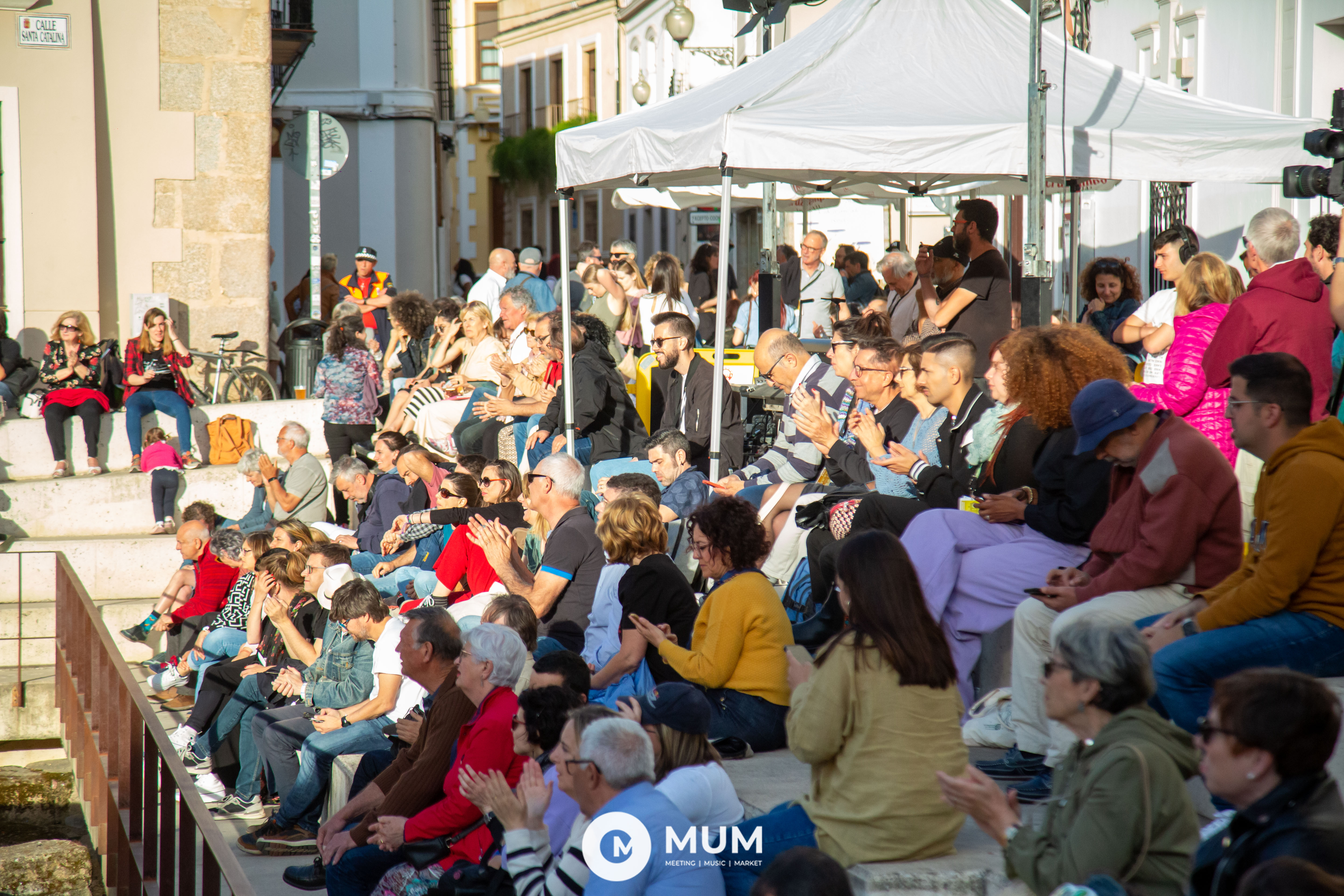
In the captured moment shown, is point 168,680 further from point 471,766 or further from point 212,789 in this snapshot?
point 471,766

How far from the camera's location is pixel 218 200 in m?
12.3

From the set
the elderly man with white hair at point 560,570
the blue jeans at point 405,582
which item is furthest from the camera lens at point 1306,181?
the blue jeans at point 405,582

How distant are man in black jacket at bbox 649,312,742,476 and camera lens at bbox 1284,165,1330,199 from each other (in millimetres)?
3180

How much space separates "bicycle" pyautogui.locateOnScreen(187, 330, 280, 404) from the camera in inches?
478

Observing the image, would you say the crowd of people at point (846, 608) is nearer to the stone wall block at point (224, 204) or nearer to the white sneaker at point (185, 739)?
the white sneaker at point (185, 739)

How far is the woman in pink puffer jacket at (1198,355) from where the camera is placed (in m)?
5.58

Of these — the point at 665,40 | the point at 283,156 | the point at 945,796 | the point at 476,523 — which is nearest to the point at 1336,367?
the point at 945,796

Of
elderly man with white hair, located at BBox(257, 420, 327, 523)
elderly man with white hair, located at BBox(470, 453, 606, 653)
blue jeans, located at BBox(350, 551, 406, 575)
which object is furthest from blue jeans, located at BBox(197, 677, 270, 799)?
elderly man with white hair, located at BBox(257, 420, 327, 523)

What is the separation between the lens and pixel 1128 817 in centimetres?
267

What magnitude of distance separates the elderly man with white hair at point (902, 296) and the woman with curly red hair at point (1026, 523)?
4026 mm

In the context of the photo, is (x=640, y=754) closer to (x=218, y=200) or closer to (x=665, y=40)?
(x=218, y=200)

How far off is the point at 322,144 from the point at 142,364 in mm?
2393

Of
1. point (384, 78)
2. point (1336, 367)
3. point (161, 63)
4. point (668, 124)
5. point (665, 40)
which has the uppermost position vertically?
point (665, 40)

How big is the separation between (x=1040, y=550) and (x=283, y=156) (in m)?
8.95
